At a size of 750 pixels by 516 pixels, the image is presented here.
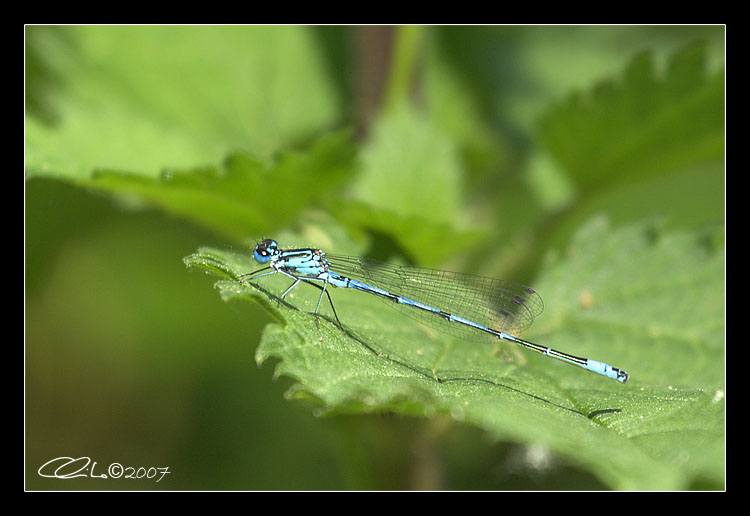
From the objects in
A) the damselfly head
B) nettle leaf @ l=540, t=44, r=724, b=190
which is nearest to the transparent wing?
the damselfly head

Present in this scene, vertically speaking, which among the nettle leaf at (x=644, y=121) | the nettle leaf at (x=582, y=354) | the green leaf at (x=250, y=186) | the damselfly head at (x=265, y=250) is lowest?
the nettle leaf at (x=582, y=354)

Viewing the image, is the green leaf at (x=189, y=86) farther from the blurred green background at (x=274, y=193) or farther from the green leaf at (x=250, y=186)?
the green leaf at (x=250, y=186)

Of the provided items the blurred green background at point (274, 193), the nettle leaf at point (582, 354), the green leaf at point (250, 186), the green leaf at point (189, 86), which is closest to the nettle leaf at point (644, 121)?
the blurred green background at point (274, 193)

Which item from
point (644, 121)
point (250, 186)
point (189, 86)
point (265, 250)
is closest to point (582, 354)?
point (644, 121)

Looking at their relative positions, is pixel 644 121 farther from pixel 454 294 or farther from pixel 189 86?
pixel 189 86
